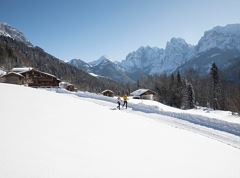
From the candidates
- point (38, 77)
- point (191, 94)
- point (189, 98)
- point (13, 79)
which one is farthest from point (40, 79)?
point (191, 94)

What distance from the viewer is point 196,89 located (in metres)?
138

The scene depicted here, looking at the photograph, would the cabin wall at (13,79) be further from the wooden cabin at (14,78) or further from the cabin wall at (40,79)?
the cabin wall at (40,79)

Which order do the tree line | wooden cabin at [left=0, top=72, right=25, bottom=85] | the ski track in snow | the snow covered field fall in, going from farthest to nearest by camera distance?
the tree line → wooden cabin at [left=0, top=72, right=25, bottom=85] → the ski track in snow → the snow covered field

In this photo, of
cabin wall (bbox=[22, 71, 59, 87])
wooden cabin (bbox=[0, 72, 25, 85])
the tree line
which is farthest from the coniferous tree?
wooden cabin (bbox=[0, 72, 25, 85])

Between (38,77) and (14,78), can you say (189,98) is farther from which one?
(14,78)

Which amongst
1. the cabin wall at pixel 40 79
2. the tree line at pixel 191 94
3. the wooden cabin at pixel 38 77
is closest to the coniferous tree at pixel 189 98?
the tree line at pixel 191 94

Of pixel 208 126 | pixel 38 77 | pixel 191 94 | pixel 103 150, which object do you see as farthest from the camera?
pixel 191 94

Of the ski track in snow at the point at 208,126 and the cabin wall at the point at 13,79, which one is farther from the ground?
the cabin wall at the point at 13,79

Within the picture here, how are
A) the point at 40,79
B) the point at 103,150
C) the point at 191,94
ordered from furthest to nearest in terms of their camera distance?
the point at 191,94, the point at 40,79, the point at 103,150

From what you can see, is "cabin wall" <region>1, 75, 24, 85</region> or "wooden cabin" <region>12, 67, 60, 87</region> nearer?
"cabin wall" <region>1, 75, 24, 85</region>

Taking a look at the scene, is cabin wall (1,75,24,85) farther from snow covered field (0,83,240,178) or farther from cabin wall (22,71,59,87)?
snow covered field (0,83,240,178)

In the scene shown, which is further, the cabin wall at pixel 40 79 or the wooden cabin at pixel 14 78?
the cabin wall at pixel 40 79

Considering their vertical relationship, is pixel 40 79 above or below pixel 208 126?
above

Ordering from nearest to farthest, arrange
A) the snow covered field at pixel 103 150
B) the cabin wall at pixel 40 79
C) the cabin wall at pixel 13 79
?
1. the snow covered field at pixel 103 150
2. the cabin wall at pixel 13 79
3. the cabin wall at pixel 40 79
